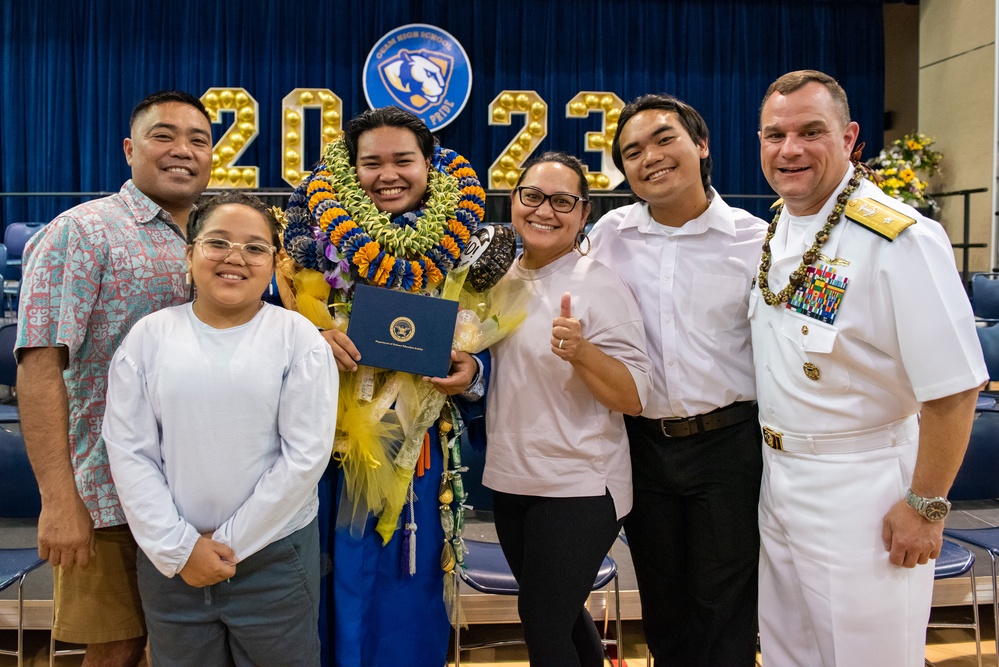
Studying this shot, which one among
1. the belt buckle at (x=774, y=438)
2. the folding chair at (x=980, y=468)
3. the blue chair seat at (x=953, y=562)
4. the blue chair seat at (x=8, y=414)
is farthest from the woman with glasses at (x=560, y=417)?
the blue chair seat at (x=8, y=414)

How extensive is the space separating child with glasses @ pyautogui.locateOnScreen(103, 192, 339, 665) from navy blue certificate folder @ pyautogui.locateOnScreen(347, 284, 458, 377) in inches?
5.6

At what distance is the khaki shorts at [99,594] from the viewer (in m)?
1.99

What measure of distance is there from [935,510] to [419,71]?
28.8ft

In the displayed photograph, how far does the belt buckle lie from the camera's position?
1979mm

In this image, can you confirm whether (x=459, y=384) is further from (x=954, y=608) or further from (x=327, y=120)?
(x=327, y=120)

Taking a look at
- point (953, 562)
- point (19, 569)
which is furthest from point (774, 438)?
point (19, 569)

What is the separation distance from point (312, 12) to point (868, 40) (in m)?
7.48

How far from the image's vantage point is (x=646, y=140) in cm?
215

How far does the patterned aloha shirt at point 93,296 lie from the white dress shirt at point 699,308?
1.31 meters

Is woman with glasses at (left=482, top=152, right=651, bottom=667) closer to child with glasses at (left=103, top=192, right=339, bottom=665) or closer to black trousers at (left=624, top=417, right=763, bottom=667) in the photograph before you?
black trousers at (left=624, top=417, right=763, bottom=667)

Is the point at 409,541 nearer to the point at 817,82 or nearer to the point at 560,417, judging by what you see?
the point at 560,417

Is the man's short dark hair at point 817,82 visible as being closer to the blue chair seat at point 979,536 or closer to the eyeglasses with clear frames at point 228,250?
the eyeglasses with clear frames at point 228,250

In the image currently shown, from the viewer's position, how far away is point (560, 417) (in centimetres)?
203

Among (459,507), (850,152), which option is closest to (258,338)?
(459,507)
